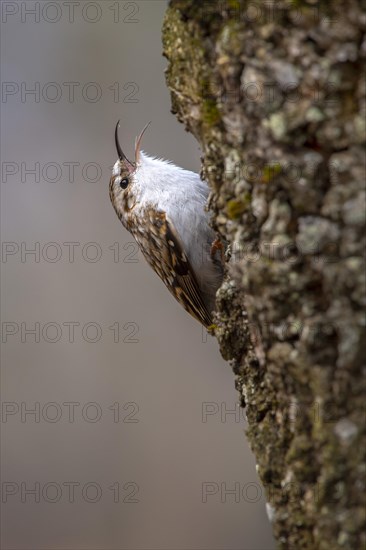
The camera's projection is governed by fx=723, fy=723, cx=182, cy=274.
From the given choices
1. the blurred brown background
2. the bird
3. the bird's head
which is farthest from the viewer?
the blurred brown background

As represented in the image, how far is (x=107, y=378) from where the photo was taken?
5.17 m

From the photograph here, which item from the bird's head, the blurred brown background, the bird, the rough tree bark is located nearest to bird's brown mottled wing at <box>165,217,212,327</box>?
the bird

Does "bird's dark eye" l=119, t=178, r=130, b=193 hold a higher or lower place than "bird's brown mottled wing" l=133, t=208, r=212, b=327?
higher

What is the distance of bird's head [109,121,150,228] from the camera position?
12.2 ft

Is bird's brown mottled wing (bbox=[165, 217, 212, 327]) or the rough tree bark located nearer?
the rough tree bark

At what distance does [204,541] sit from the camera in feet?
16.4

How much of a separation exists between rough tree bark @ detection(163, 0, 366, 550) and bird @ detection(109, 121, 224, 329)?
1622mm

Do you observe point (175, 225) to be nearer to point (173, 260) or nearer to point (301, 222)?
point (173, 260)

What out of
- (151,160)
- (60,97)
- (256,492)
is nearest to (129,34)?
(60,97)

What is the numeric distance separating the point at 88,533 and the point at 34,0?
12.9ft

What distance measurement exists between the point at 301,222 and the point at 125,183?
7.71 feet

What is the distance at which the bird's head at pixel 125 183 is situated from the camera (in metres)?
3.73

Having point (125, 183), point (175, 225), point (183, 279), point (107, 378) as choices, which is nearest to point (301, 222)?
point (175, 225)

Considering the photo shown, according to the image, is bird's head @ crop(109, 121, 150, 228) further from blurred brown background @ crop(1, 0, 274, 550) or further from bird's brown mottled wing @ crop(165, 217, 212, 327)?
blurred brown background @ crop(1, 0, 274, 550)
